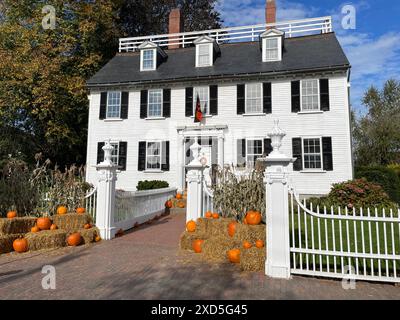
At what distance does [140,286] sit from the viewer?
4.05 metres

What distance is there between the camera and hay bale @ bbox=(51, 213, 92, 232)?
21.9ft

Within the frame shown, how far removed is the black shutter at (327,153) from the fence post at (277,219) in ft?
32.8

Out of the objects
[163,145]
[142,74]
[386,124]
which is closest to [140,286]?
[163,145]

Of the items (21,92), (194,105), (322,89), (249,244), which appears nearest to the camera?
(249,244)

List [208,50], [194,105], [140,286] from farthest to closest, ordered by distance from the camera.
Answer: [208,50]
[194,105]
[140,286]

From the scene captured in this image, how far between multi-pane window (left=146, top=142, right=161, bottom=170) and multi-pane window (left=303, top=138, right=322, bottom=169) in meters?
7.44

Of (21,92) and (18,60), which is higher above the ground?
(18,60)

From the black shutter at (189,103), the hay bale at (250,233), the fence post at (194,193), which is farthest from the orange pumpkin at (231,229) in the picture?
the black shutter at (189,103)

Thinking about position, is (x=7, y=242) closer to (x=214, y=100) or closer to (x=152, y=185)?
(x=152, y=185)

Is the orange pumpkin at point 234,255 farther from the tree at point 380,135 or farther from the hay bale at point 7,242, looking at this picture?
the tree at point 380,135

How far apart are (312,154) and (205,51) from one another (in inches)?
327

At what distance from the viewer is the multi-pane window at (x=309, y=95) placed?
14117 mm
